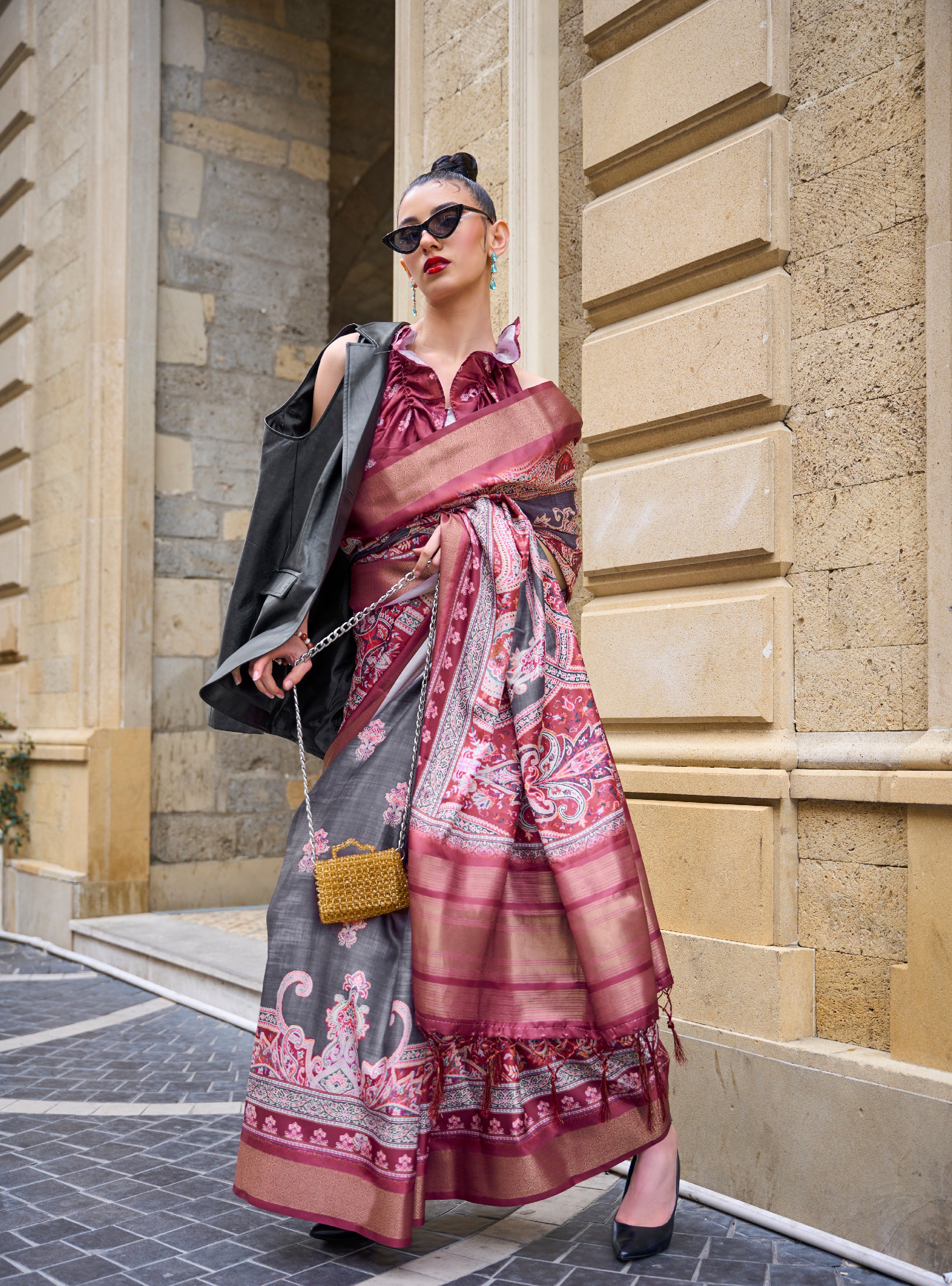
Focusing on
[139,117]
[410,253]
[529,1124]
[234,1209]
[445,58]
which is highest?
[139,117]

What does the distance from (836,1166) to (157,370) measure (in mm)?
5791

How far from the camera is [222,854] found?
7211 mm

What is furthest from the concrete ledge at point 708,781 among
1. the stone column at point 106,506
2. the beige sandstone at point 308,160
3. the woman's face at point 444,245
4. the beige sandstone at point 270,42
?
the beige sandstone at point 270,42

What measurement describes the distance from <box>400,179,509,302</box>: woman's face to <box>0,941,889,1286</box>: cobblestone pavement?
2.01 metres

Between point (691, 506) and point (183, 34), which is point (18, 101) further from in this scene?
point (691, 506)

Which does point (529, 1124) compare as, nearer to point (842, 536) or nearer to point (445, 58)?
point (842, 536)

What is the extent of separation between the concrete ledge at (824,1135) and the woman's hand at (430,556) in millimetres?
1387

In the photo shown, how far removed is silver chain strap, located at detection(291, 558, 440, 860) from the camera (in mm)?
2455

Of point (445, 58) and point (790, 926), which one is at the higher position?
point (445, 58)

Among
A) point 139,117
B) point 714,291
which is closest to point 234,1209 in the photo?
point 714,291

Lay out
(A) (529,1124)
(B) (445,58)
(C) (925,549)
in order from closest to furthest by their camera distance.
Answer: (A) (529,1124), (C) (925,549), (B) (445,58)

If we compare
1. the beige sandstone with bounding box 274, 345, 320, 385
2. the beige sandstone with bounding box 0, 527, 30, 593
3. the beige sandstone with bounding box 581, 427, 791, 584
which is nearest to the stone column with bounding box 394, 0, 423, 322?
the beige sandstone with bounding box 581, 427, 791, 584

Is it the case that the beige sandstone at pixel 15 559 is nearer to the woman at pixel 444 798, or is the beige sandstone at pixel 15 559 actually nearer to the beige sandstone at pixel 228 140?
the beige sandstone at pixel 228 140

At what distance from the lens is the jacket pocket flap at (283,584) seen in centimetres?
255
